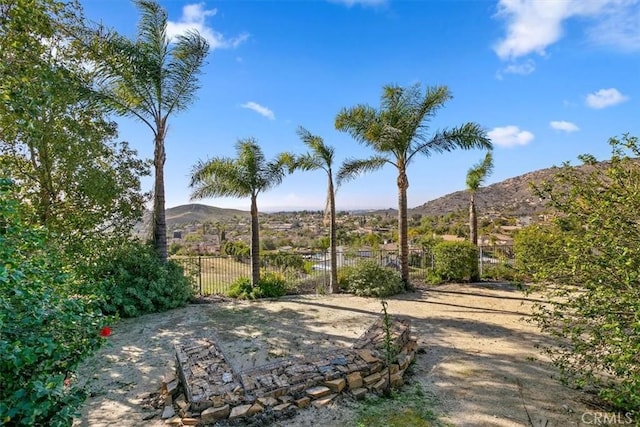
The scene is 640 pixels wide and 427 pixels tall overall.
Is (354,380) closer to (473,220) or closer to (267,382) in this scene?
(267,382)

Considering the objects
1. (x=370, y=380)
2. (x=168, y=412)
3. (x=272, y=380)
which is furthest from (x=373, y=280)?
(x=168, y=412)

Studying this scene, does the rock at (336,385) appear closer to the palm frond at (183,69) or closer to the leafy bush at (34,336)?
the leafy bush at (34,336)

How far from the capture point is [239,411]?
11.9 ft

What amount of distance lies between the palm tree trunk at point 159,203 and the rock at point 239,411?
628 centimetres

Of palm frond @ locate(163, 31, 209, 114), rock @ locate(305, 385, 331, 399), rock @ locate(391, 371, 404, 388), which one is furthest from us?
palm frond @ locate(163, 31, 209, 114)

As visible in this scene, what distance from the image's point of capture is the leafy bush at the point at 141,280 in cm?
783

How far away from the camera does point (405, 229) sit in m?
10.5

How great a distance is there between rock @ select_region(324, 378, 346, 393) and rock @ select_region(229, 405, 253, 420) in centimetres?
102

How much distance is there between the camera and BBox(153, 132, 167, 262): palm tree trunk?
888 centimetres

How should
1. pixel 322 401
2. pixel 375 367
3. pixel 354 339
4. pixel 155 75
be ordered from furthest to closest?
pixel 155 75 → pixel 354 339 → pixel 375 367 → pixel 322 401

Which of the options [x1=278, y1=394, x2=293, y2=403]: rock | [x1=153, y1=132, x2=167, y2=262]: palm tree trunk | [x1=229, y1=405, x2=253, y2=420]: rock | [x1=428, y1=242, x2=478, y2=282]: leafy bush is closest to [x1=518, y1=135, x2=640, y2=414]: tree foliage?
[x1=278, y1=394, x2=293, y2=403]: rock

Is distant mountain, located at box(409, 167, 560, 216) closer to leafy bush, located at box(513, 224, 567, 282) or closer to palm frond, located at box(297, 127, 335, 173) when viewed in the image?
palm frond, located at box(297, 127, 335, 173)

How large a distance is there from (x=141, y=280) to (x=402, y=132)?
8.32 metres

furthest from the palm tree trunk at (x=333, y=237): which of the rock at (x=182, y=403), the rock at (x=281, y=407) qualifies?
the rock at (x=182, y=403)
